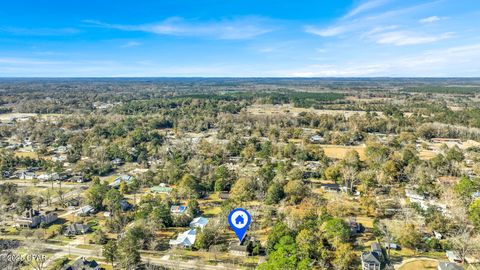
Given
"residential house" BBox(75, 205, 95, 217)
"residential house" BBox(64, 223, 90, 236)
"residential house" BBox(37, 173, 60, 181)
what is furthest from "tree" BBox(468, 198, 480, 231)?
"residential house" BBox(37, 173, 60, 181)

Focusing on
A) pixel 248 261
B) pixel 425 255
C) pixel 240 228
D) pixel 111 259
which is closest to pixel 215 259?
pixel 248 261

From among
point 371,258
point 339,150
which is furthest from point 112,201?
point 339,150

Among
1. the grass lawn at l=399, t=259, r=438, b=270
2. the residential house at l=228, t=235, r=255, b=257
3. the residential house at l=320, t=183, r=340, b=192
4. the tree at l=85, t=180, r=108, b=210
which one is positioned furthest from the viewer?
the residential house at l=320, t=183, r=340, b=192

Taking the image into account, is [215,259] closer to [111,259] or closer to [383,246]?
[111,259]

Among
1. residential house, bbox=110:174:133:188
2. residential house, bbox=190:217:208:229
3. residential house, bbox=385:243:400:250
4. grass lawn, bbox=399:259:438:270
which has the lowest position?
grass lawn, bbox=399:259:438:270

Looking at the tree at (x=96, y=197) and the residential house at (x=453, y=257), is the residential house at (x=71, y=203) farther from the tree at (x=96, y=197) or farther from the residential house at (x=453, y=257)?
the residential house at (x=453, y=257)

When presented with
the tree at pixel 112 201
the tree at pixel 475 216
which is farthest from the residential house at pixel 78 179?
the tree at pixel 475 216

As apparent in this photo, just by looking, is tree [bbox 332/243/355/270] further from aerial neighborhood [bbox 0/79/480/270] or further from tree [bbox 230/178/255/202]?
tree [bbox 230/178/255/202]
